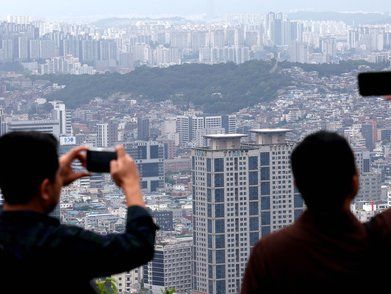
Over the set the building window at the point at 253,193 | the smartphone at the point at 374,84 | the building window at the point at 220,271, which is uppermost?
the smartphone at the point at 374,84

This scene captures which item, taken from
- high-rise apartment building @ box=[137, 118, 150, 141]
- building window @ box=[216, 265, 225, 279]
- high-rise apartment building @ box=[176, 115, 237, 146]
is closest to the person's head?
building window @ box=[216, 265, 225, 279]

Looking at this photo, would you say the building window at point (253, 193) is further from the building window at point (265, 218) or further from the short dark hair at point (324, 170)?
the short dark hair at point (324, 170)

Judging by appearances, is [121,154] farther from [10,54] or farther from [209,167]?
[10,54]

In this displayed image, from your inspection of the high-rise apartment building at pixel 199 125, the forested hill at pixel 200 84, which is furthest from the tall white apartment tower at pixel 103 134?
the forested hill at pixel 200 84

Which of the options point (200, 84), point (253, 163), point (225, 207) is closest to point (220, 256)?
point (225, 207)

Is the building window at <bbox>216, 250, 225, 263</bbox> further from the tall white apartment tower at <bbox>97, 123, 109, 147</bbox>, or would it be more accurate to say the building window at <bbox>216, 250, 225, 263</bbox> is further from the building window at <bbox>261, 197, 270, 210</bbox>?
the tall white apartment tower at <bbox>97, 123, 109, 147</bbox>

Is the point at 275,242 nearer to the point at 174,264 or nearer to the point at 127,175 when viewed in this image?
the point at 127,175
